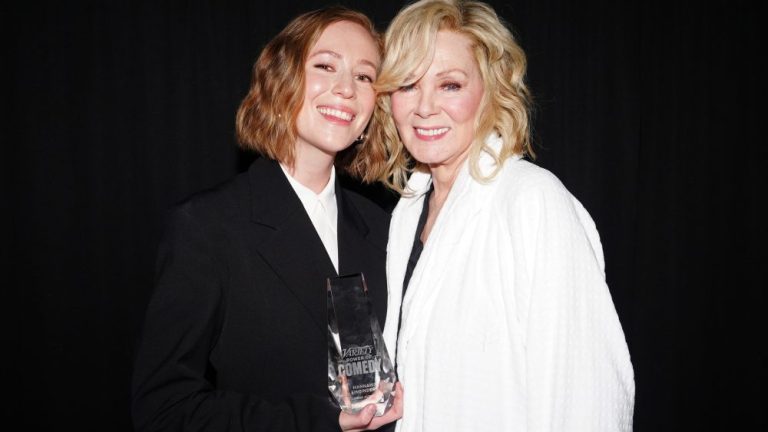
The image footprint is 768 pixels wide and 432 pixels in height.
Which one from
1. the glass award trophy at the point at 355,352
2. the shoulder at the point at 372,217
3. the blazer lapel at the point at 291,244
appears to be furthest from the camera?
the shoulder at the point at 372,217

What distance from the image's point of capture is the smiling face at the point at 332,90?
1822 mm

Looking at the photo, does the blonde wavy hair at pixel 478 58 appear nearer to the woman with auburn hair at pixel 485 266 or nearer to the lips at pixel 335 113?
the woman with auburn hair at pixel 485 266

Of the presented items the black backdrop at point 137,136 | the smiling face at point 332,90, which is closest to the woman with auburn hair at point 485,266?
the smiling face at point 332,90

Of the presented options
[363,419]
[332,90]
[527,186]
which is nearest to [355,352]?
[363,419]

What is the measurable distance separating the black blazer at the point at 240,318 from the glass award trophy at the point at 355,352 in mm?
112

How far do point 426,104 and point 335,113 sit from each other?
1.06ft

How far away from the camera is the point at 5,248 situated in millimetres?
2725

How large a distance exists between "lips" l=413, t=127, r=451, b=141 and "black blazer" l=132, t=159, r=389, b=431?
0.48 metres

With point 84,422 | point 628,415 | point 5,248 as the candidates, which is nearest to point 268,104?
point 628,415

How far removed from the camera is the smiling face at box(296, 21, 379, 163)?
182 cm

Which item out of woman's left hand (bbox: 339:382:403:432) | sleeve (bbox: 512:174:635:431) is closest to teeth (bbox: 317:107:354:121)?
sleeve (bbox: 512:174:635:431)

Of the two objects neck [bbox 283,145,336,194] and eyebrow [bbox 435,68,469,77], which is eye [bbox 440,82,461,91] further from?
neck [bbox 283,145,336,194]

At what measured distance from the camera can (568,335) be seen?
131 centimetres

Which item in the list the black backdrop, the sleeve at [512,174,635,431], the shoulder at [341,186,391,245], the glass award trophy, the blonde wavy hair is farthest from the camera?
the black backdrop
